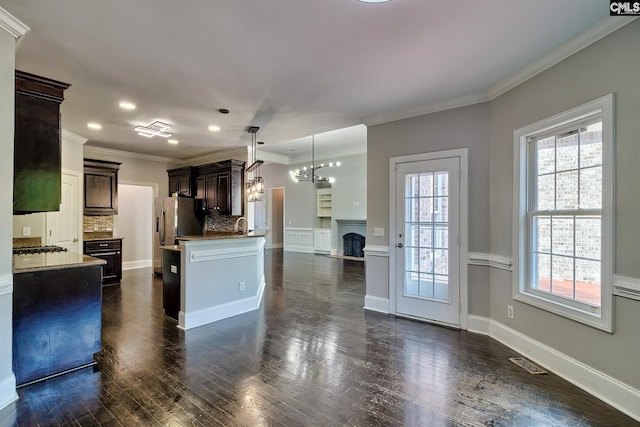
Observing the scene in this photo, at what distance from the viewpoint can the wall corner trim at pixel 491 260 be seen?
3359mm

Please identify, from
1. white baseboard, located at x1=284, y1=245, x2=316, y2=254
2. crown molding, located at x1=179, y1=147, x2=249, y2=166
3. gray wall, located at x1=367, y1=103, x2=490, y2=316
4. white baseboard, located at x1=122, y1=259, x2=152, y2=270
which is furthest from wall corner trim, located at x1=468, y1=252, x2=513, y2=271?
white baseboard, located at x1=122, y1=259, x2=152, y2=270

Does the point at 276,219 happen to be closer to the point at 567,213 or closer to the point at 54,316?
the point at 54,316

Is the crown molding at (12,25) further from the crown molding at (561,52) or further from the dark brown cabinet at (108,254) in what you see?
the dark brown cabinet at (108,254)

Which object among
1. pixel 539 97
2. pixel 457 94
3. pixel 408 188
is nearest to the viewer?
pixel 539 97

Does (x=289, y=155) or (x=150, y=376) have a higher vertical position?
(x=289, y=155)

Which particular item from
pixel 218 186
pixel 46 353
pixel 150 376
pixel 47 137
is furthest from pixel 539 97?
pixel 218 186

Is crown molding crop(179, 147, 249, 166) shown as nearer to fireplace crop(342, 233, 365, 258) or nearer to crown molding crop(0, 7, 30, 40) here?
crown molding crop(0, 7, 30, 40)

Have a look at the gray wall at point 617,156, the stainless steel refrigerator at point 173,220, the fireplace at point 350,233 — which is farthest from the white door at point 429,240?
the fireplace at point 350,233

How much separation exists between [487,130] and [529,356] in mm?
2424

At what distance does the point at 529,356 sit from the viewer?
118 inches

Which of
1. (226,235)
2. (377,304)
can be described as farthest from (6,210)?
(377,304)

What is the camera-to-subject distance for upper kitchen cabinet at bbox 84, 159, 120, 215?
6000 mm

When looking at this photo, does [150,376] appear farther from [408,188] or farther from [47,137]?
[408,188]

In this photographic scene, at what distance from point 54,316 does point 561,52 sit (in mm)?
4846
